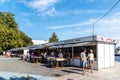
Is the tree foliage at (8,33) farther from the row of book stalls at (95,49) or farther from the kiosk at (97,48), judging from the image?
the kiosk at (97,48)

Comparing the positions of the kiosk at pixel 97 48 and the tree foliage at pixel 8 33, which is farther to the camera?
the tree foliage at pixel 8 33

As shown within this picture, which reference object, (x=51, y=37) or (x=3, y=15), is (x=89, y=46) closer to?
(x=3, y=15)

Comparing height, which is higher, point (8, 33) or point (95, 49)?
point (8, 33)

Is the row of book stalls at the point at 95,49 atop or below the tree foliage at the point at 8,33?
below

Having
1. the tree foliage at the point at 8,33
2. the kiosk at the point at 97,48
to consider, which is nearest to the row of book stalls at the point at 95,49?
the kiosk at the point at 97,48

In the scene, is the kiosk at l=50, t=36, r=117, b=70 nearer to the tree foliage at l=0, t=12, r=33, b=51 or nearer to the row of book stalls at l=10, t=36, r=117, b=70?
the row of book stalls at l=10, t=36, r=117, b=70

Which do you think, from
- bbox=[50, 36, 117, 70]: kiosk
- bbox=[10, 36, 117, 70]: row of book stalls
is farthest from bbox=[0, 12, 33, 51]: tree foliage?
bbox=[50, 36, 117, 70]: kiosk

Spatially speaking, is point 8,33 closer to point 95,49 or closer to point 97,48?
point 95,49

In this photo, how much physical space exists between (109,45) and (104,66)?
2309mm

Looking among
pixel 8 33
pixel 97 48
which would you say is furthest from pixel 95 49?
pixel 8 33

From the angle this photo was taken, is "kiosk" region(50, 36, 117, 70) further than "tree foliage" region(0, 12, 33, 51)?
No

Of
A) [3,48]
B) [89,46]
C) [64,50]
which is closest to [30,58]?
[64,50]

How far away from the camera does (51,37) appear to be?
318 feet

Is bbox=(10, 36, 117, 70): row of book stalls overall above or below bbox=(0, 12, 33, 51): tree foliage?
below
